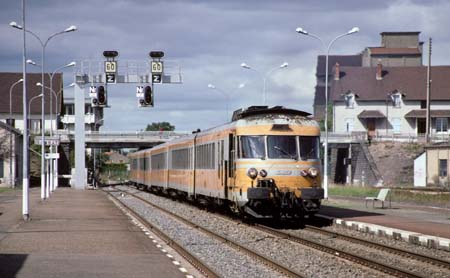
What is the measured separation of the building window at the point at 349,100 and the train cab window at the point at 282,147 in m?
84.6

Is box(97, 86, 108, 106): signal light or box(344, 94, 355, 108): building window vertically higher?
box(344, 94, 355, 108): building window

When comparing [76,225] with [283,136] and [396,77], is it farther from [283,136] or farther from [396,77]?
A: [396,77]

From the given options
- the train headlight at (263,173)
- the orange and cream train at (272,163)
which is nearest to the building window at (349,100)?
the orange and cream train at (272,163)

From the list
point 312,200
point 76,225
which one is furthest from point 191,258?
point 76,225

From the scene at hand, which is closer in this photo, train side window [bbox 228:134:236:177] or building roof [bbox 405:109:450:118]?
train side window [bbox 228:134:236:177]

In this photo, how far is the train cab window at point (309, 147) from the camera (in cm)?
2403

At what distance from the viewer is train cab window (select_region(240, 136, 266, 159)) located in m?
23.7

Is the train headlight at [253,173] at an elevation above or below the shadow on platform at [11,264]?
above

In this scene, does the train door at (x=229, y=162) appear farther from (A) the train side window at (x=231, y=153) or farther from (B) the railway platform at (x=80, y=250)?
(B) the railway platform at (x=80, y=250)

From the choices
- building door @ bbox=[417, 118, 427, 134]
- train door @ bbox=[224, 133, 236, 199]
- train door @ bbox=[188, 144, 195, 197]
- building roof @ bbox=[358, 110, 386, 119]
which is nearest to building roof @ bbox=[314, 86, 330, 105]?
building roof @ bbox=[358, 110, 386, 119]

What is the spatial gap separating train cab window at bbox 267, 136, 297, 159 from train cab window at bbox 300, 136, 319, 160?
0.75 ft

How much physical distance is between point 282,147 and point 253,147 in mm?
816

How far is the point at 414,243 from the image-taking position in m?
19.6

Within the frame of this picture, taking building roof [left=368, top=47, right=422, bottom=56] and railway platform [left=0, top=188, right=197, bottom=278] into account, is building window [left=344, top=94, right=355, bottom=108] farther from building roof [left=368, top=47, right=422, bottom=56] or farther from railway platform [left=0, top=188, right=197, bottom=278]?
railway platform [left=0, top=188, right=197, bottom=278]
